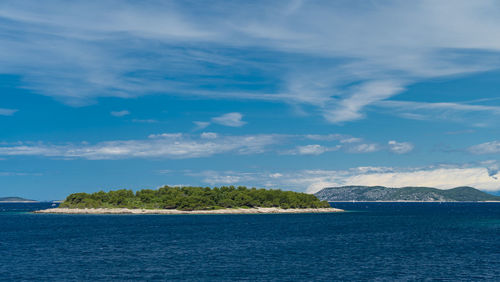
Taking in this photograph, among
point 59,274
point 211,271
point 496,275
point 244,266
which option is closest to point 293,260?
point 244,266

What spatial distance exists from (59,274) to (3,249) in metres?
35.5

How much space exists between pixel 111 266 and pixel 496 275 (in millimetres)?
54008

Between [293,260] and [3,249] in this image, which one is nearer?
[293,260]

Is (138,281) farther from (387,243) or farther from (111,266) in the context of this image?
(387,243)

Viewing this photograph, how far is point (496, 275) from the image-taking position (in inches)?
2589

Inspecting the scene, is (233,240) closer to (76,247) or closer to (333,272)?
(76,247)

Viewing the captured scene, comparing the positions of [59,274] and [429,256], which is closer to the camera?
[59,274]

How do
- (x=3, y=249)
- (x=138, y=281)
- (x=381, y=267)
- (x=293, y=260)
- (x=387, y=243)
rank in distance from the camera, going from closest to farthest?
1. (x=138, y=281)
2. (x=381, y=267)
3. (x=293, y=260)
4. (x=3, y=249)
5. (x=387, y=243)

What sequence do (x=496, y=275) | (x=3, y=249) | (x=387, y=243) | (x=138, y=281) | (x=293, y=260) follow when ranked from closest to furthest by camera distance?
(x=138, y=281) → (x=496, y=275) → (x=293, y=260) → (x=3, y=249) → (x=387, y=243)

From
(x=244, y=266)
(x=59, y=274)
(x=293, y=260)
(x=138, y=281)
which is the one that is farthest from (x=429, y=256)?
(x=59, y=274)

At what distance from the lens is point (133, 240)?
109 m

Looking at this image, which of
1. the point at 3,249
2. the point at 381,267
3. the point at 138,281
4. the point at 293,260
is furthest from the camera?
the point at 3,249

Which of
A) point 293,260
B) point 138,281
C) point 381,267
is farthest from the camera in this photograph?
point 293,260

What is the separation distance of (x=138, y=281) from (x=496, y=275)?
4732cm
